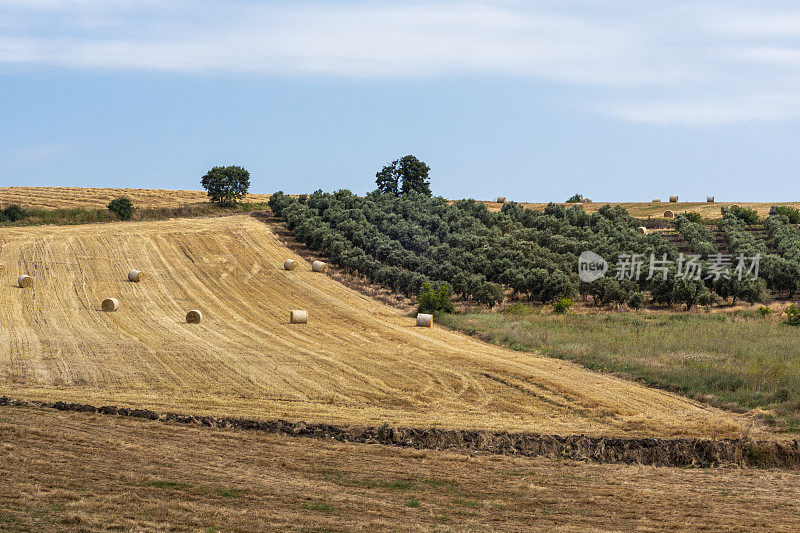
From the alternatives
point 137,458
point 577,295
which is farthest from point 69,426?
point 577,295

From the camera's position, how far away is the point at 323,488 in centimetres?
1698

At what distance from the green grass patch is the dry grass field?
7.66m

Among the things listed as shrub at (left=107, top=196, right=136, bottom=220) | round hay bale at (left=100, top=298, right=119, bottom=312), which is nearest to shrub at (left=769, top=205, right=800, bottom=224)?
shrub at (left=107, top=196, right=136, bottom=220)

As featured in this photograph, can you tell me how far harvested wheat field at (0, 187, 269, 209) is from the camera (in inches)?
3194

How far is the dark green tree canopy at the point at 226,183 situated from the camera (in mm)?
85750

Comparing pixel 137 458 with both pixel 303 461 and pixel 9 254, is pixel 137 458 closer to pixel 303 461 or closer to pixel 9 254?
pixel 303 461

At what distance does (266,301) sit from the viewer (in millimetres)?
48656

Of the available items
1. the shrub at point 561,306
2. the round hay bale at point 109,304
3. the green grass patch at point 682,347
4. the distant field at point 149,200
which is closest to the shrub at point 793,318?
the green grass patch at point 682,347

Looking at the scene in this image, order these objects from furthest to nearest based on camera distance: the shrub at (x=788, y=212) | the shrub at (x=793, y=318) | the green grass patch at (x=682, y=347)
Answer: the shrub at (x=788, y=212) < the shrub at (x=793, y=318) < the green grass patch at (x=682, y=347)

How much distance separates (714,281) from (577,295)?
31.3ft

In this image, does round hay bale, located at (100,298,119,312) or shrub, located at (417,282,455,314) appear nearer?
round hay bale, located at (100,298,119,312)

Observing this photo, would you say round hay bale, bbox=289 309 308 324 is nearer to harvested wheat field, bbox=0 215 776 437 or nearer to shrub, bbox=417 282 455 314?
harvested wheat field, bbox=0 215 776 437

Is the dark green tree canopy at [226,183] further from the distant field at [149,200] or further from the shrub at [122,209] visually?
the shrub at [122,209]

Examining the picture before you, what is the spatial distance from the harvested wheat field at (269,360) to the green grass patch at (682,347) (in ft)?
4.06
